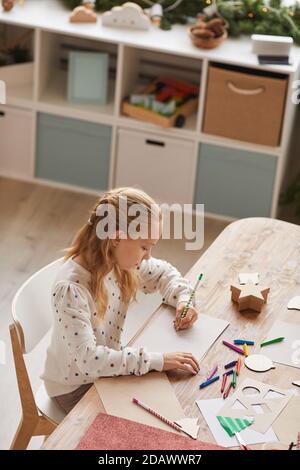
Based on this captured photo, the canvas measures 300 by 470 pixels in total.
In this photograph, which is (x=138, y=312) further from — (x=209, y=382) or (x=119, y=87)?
(x=119, y=87)

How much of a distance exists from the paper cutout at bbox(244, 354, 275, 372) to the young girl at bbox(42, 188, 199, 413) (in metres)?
0.13

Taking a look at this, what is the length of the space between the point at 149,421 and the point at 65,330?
32 centimetres

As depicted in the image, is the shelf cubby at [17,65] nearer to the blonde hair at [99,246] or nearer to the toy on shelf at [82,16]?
the toy on shelf at [82,16]

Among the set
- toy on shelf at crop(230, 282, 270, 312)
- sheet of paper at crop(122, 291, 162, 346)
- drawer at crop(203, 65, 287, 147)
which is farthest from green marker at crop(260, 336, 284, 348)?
drawer at crop(203, 65, 287, 147)

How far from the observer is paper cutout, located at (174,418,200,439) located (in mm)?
1812

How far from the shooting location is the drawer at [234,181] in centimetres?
384

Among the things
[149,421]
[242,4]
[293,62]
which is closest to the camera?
[149,421]

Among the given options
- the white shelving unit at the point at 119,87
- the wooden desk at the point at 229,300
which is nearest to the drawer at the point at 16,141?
the white shelving unit at the point at 119,87

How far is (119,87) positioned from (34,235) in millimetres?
745

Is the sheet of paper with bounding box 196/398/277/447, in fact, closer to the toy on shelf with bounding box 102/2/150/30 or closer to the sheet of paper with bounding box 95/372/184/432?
the sheet of paper with bounding box 95/372/184/432

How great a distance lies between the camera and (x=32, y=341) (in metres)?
2.23

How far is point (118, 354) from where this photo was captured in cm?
199
